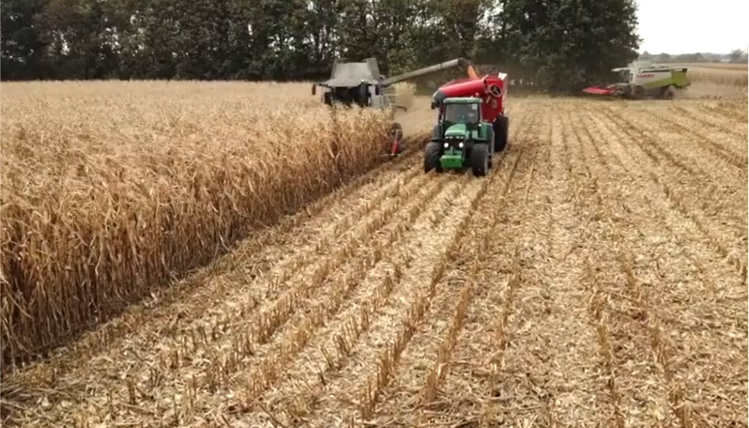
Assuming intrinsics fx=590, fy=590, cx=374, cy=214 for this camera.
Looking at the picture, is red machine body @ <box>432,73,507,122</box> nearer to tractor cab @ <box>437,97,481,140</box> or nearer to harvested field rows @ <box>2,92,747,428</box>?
tractor cab @ <box>437,97,481,140</box>

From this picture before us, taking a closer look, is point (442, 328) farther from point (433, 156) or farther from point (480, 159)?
point (433, 156)

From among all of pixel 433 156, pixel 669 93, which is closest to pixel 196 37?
pixel 669 93

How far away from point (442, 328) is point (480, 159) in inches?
231

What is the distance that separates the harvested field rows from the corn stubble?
10.7 inches

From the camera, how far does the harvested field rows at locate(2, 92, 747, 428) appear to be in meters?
3.78

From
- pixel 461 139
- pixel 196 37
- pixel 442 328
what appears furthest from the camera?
pixel 196 37

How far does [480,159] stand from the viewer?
33.5 ft

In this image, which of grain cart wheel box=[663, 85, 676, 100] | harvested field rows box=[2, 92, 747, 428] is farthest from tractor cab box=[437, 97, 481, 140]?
grain cart wheel box=[663, 85, 676, 100]

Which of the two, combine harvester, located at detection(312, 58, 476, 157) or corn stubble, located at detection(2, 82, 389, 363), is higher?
combine harvester, located at detection(312, 58, 476, 157)

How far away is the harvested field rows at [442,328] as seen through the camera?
3.78 meters

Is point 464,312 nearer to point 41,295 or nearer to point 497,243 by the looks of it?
point 497,243

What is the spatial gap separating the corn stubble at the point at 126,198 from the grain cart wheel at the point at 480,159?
2.22 meters

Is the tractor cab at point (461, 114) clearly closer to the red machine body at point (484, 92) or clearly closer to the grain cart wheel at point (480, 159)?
the grain cart wheel at point (480, 159)

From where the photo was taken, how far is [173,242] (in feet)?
19.5
